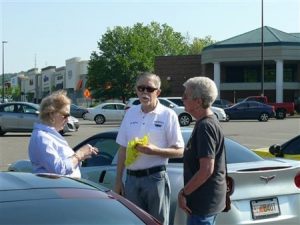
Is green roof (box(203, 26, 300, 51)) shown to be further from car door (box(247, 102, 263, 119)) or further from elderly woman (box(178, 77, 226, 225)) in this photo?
elderly woman (box(178, 77, 226, 225))

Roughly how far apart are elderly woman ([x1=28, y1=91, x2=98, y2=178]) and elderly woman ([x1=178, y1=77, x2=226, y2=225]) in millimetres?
948

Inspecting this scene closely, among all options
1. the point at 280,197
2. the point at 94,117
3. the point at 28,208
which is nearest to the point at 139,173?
the point at 280,197

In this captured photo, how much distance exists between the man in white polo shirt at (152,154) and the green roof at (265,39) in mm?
51212

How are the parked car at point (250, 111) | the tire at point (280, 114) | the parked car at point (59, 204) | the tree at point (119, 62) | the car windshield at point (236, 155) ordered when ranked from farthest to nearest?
1. the tree at point (119, 62)
2. the tire at point (280, 114)
3. the parked car at point (250, 111)
4. the car windshield at point (236, 155)
5. the parked car at point (59, 204)

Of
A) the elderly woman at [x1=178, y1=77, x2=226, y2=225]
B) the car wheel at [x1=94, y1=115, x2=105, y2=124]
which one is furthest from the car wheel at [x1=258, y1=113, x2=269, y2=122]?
the elderly woman at [x1=178, y1=77, x2=226, y2=225]

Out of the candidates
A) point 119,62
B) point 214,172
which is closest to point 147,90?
point 214,172

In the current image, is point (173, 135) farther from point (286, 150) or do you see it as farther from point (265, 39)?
point (265, 39)

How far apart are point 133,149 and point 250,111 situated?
112 ft

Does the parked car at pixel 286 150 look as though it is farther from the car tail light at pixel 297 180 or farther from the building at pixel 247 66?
the building at pixel 247 66

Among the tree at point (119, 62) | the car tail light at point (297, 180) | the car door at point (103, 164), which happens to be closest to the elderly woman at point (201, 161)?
the car tail light at point (297, 180)

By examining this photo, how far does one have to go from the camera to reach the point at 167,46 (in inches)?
3750

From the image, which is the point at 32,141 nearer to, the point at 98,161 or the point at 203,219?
the point at 203,219

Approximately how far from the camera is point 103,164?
6496mm

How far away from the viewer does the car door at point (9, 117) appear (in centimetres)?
2456
